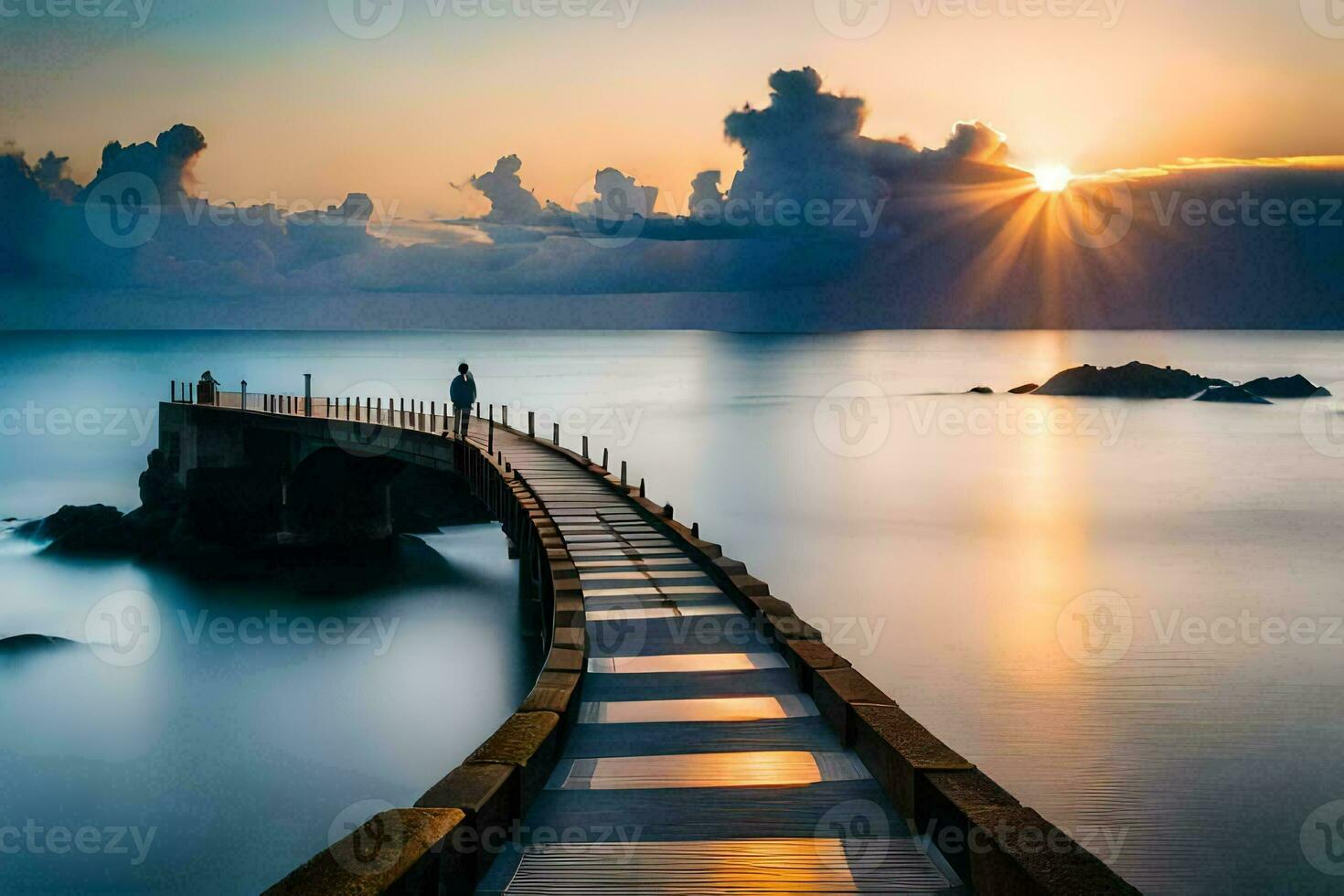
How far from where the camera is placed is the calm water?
2123 centimetres

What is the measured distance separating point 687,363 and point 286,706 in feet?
561

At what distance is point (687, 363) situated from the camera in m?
199

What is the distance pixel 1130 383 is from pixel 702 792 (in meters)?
95.3

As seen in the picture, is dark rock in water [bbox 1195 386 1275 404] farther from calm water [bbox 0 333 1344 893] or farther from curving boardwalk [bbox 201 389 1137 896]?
curving boardwalk [bbox 201 389 1137 896]

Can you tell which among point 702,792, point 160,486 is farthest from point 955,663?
point 160,486

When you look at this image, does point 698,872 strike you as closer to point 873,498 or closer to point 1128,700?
point 1128,700

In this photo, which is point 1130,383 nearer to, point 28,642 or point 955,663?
point 955,663

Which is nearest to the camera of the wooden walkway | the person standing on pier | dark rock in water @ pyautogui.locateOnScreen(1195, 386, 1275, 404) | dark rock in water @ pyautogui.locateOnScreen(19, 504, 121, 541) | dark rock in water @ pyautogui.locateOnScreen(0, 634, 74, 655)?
the wooden walkway

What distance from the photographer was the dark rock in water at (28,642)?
34.4 meters

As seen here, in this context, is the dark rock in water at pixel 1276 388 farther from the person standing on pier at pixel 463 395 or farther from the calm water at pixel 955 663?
the person standing on pier at pixel 463 395

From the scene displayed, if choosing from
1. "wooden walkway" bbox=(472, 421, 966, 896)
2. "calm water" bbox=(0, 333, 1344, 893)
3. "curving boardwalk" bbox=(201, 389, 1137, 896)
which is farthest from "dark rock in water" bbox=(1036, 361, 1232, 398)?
"wooden walkway" bbox=(472, 421, 966, 896)

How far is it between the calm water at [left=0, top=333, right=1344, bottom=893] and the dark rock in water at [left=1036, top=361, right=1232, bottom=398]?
21033 millimetres

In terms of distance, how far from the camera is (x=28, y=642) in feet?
115

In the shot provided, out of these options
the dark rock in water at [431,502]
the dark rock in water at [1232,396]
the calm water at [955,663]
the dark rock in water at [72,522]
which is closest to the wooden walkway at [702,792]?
the calm water at [955,663]
